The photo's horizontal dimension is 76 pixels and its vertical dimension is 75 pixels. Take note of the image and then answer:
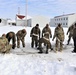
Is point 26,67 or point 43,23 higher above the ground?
point 43,23

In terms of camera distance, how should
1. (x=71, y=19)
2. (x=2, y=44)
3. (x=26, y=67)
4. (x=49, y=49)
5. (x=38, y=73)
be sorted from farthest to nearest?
1. (x=71, y=19)
2. (x=49, y=49)
3. (x=2, y=44)
4. (x=26, y=67)
5. (x=38, y=73)

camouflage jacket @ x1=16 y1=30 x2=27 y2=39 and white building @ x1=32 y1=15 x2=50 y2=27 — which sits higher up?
white building @ x1=32 y1=15 x2=50 y2=27

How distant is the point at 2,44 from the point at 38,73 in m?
3.69

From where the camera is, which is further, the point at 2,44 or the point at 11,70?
the point at 2,44

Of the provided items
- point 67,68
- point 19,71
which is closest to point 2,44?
point 19,71

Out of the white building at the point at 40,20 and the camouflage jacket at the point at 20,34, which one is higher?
the white building at the point at 40,20

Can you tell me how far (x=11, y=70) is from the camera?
8.41 m

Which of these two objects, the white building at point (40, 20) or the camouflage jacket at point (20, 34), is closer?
the camouflage jacket at point (20, 34)

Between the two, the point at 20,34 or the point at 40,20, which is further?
the point at 40,20

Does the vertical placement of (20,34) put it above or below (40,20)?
below

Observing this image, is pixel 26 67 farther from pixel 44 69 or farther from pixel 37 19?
pixel 37 19

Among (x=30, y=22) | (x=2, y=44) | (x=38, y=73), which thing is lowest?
(x=38, y=73)

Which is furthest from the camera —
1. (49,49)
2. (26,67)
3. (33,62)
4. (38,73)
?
(49,49)

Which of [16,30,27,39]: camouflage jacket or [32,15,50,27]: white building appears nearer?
[16,30,27,39]: camouflage jacket
